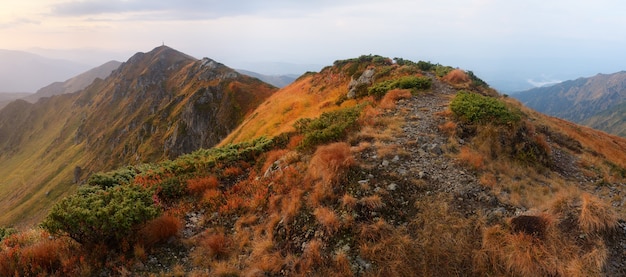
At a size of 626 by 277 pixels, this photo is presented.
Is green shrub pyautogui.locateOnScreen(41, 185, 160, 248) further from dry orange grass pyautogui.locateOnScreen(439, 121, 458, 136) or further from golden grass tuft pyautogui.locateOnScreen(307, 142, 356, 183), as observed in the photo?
dry orange grass pyautogui.locateOnScreen(439, 121, 458, 136)

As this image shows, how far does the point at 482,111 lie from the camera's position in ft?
52.1

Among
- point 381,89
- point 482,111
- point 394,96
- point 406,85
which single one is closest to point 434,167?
point 482,111

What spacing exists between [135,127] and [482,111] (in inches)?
5673

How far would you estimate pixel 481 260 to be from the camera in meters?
7.78

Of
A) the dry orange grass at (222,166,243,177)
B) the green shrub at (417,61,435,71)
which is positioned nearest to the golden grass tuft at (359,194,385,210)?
the dry orange grass at (222,166,243,177)

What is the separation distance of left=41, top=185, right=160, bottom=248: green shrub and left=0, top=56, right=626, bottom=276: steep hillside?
4 centimetres

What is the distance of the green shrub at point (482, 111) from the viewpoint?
609 inches

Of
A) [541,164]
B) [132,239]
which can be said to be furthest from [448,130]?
[132,239]

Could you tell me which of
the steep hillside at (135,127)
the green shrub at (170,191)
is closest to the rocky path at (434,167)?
the green shrub at (170,191)

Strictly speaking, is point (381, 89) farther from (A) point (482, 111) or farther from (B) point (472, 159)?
(B) point (472, 159)

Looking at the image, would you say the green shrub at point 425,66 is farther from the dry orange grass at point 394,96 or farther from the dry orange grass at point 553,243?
the dry orange grass at point 553,243

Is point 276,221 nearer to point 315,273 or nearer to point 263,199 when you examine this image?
point 263,199

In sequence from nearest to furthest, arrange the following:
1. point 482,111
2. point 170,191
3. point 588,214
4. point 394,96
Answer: point 588,214 < point 170,191 < point 482,111 < point 394,96

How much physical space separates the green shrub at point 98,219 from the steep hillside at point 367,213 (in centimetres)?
4
